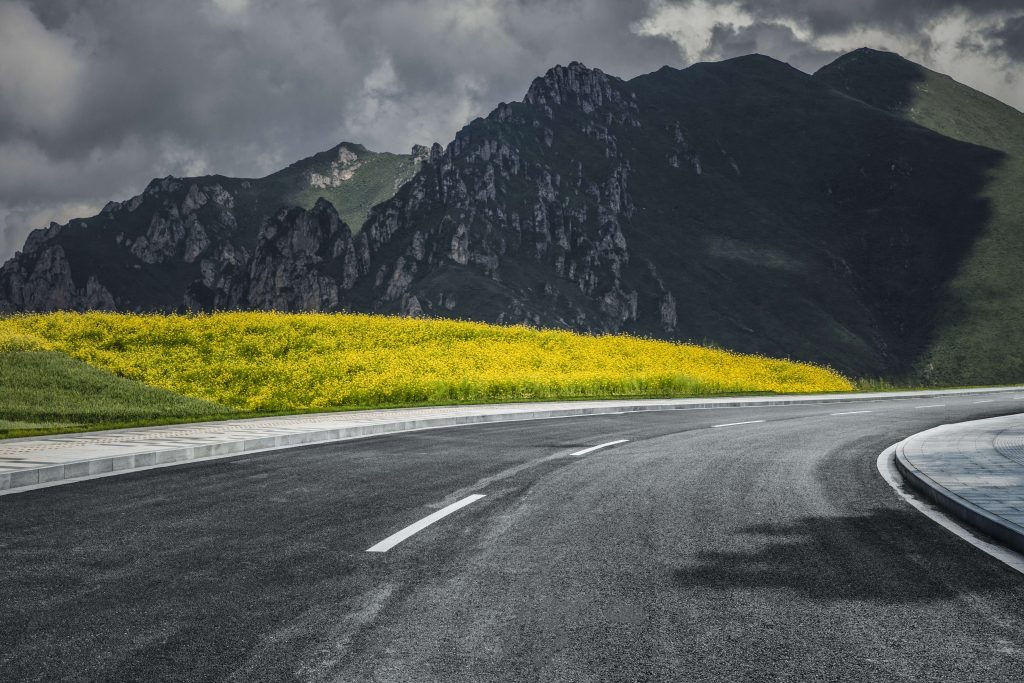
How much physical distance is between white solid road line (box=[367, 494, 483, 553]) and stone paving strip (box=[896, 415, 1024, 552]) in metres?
4.43

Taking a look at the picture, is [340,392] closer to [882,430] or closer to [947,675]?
[882,430]

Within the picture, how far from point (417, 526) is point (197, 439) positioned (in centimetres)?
729

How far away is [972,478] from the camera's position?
30.0 feet

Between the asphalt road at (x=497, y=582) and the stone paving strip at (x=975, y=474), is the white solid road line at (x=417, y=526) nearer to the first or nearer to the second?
the asphalt road at (x=497, y=582)

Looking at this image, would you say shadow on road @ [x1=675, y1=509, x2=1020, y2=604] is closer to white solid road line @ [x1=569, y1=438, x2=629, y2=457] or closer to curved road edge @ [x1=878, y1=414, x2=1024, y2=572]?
curved road edge @ [x1=878, y1=414, x2=1024, y2=572]

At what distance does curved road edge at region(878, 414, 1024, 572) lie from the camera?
6629 millimetres

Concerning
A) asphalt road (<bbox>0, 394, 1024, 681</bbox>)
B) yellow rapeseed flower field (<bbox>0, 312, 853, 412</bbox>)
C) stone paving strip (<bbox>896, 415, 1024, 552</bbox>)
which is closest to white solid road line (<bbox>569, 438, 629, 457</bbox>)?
asphalt road (<bbox>0, 394, 1024, 681</bbox>)

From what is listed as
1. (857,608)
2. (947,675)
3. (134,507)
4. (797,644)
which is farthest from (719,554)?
(134,507)

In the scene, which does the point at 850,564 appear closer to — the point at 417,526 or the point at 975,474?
the point at 417,526

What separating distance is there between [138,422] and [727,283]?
170 meters

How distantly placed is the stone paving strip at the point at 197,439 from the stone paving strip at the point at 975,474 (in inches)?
351

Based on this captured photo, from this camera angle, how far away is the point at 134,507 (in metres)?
7.71

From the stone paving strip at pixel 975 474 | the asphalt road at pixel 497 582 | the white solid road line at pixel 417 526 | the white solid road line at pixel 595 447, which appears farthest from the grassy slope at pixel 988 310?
the white solid road line at pixel 417 526

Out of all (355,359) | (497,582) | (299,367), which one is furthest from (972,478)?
(355,359)
